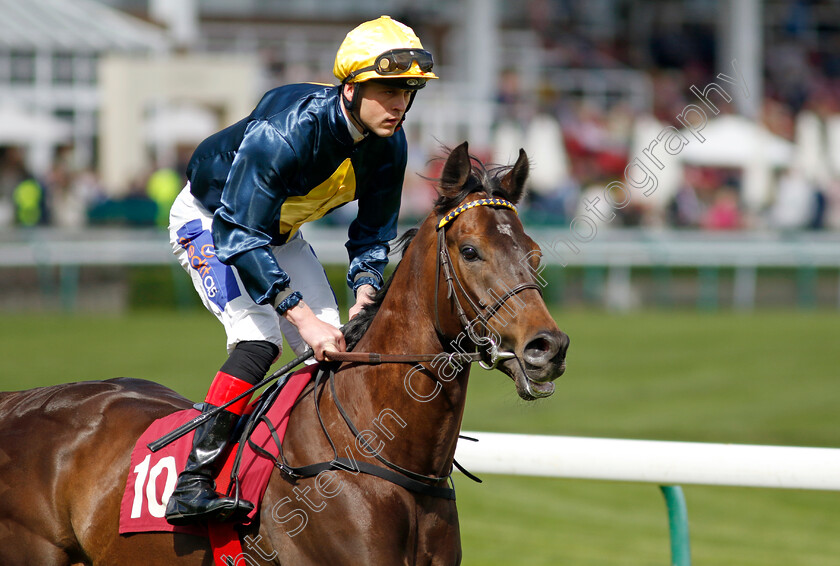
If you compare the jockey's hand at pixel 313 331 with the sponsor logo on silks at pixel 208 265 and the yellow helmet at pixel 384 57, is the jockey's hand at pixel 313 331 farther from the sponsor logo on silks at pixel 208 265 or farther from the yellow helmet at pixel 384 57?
the yellow helmet at pixel 384 57

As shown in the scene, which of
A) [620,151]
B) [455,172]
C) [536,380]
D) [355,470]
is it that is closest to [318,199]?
[455,172]

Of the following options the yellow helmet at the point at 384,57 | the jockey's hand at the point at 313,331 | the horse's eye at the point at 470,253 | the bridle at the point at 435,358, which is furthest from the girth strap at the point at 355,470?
the yellow helmet at the point at 384,57

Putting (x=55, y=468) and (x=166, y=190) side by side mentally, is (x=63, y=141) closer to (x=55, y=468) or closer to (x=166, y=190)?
(x=166, y=190)

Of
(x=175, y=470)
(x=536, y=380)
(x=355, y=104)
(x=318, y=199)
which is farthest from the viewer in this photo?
(x=318, y=199)

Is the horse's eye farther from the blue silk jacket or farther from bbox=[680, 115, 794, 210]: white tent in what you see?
bbox=[680, 115, 794, 210]: white tent

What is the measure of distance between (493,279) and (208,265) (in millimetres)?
1092

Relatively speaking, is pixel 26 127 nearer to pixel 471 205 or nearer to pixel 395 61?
pixel 395 61

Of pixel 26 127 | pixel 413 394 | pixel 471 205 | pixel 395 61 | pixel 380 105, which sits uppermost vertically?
pixel 395 61

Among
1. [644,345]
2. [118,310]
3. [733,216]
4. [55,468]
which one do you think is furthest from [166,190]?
[55,468]

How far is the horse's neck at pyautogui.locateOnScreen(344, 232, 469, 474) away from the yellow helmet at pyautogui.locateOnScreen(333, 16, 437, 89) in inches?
19.4

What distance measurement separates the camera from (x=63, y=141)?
20172mm

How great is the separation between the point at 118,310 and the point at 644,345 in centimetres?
712

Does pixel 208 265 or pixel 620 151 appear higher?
pixel 208 265

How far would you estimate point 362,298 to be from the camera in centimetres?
353
